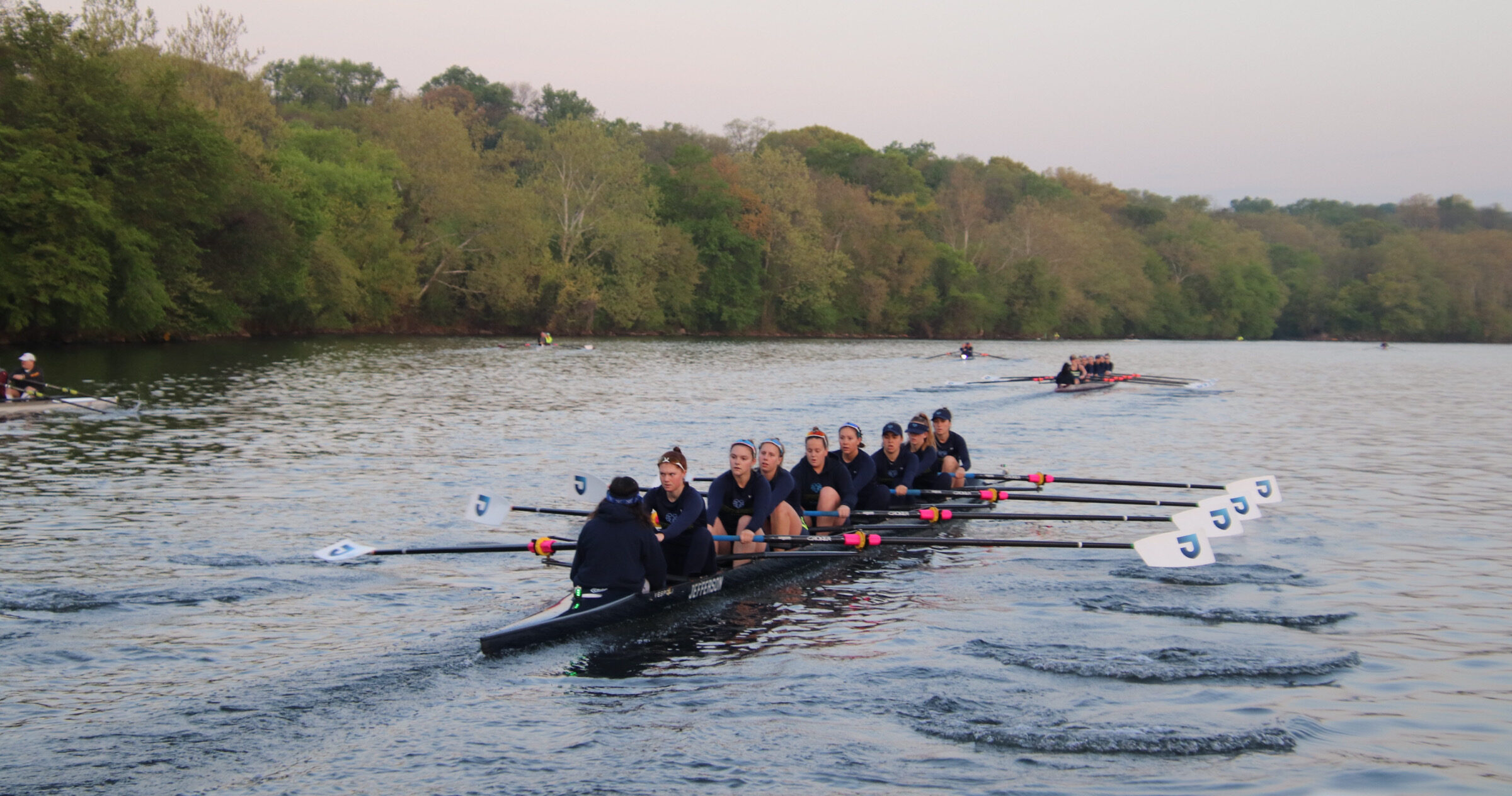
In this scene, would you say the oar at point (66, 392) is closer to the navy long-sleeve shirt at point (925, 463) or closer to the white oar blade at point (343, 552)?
the white oar blade at point (343, 552)

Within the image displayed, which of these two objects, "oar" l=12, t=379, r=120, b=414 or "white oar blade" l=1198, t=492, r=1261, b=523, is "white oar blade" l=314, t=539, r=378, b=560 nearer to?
"white oar blade" l=1198, t=492, r=1261, b=523

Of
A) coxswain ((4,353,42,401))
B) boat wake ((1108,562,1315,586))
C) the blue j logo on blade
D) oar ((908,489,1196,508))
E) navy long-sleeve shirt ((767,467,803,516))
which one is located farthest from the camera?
coxswain ((4,353,42,401))

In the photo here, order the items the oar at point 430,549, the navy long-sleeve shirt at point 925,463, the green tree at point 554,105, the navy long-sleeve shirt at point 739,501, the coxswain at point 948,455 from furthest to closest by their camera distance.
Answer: the green tree at point 554,105 → the coxswain at point 948,455 → the navy long-sleeve shirt at point 925,463 → the navy long-sleeve shirt at point 739,501 → the oar at point 430,549

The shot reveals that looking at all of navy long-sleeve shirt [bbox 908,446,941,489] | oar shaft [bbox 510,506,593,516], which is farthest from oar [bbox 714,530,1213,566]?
navy long-sleeve shirt [bbox 908,446,941,489]

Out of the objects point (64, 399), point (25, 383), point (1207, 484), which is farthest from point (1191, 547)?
point (25, 383)

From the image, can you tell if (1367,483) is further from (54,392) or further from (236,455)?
(54,392)

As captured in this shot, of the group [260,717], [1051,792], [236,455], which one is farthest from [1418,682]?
[236,455]

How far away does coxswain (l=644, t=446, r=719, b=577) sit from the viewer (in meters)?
9.22

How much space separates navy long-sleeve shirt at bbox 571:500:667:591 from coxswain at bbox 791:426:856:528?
3386 millimetres

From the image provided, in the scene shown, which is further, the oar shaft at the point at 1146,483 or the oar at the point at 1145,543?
the oar shaft at the point at 1146,483

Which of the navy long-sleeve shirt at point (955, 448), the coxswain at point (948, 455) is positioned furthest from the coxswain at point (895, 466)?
the navy long-sleeve shirt at point (955, 448)

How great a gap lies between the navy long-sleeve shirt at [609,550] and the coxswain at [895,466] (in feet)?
16.9

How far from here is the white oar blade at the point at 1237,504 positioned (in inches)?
446

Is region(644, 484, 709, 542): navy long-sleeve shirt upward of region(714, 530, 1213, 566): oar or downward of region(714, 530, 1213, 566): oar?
upward
